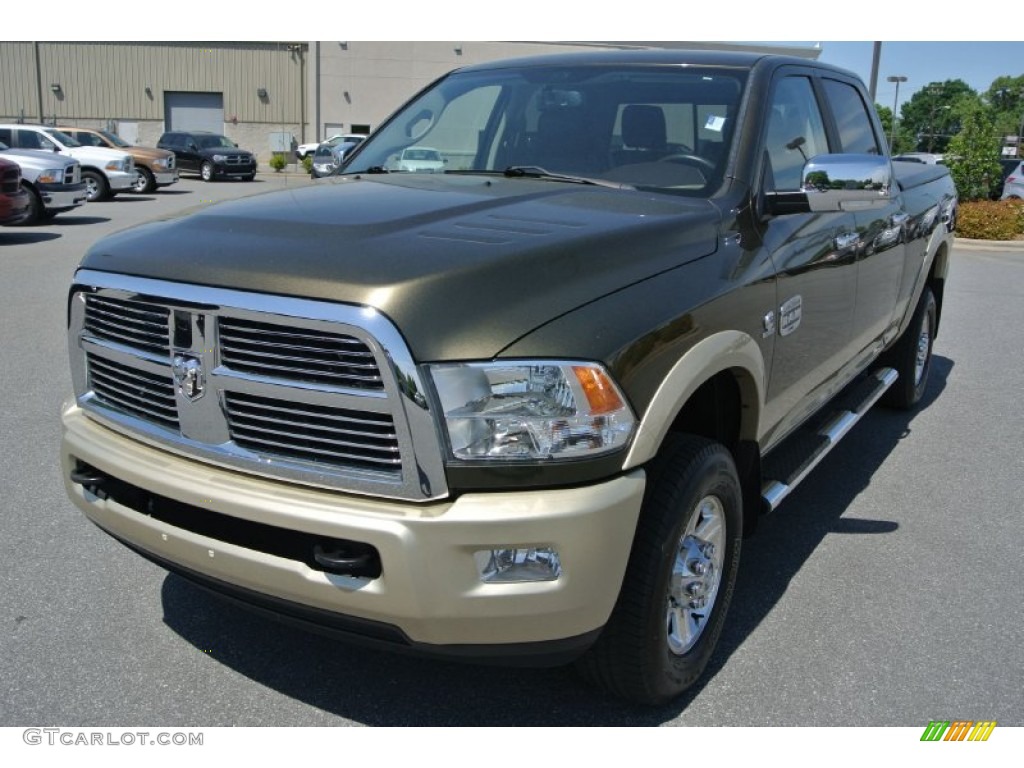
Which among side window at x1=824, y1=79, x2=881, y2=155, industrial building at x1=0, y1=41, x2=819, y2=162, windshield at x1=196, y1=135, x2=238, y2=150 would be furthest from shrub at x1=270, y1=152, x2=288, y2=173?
side window at x1=824, y1=79, x2=881, y2=155

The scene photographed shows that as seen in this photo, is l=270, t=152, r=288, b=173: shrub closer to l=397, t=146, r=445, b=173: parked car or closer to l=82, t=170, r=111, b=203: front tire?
l=82, t=170, r=111, b=203: front tire

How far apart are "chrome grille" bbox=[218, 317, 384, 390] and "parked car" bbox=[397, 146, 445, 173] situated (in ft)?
5.59

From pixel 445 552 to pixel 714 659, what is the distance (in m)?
1.36

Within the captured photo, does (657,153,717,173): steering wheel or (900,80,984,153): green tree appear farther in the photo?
(900,80,984,153): green tree

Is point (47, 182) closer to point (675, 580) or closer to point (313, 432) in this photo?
point (313, 432)

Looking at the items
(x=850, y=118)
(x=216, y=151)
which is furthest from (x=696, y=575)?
(x=216, y=151)

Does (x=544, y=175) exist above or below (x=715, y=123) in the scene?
below

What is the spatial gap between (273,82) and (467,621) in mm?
49347

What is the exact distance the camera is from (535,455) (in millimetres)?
2266

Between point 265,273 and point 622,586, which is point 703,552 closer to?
point 622,586

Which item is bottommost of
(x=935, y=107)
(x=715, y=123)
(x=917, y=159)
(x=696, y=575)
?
(x=696, y=575)

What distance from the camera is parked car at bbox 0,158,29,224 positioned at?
42.9 feet

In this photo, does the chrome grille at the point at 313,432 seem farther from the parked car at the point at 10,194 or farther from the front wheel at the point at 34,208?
the front wheel at the point at 34,208

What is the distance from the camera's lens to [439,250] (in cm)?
245
